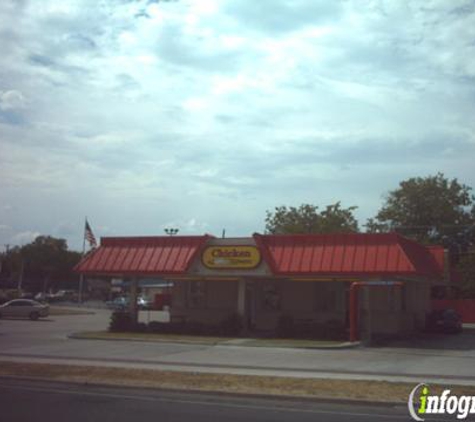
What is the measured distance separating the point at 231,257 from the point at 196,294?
15.2 ft

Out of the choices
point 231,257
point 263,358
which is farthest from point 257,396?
point 231,257

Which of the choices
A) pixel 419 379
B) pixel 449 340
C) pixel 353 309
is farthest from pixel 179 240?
pixel 419 379

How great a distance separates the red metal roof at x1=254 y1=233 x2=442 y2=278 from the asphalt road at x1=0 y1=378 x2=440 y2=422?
16642 mm

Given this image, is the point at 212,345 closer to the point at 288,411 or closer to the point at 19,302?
the point at 288,411

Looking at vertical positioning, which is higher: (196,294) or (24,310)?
(196,294)

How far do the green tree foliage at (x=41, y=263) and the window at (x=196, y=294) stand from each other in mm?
82201

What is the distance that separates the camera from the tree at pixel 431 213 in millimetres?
78250

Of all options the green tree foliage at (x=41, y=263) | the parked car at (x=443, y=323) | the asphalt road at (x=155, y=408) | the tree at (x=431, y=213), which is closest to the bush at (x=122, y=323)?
the parked car at (x=443, y=323)

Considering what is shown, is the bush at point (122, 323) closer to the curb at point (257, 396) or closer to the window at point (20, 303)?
the window at point (20, 303)

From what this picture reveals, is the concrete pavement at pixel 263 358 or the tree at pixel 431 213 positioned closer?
the concrete pavement at pixel 263 358

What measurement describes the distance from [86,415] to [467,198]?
246 ft

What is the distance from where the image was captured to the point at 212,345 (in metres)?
27.1

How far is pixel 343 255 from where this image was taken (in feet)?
99.5

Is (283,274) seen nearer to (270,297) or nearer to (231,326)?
(231,326)
